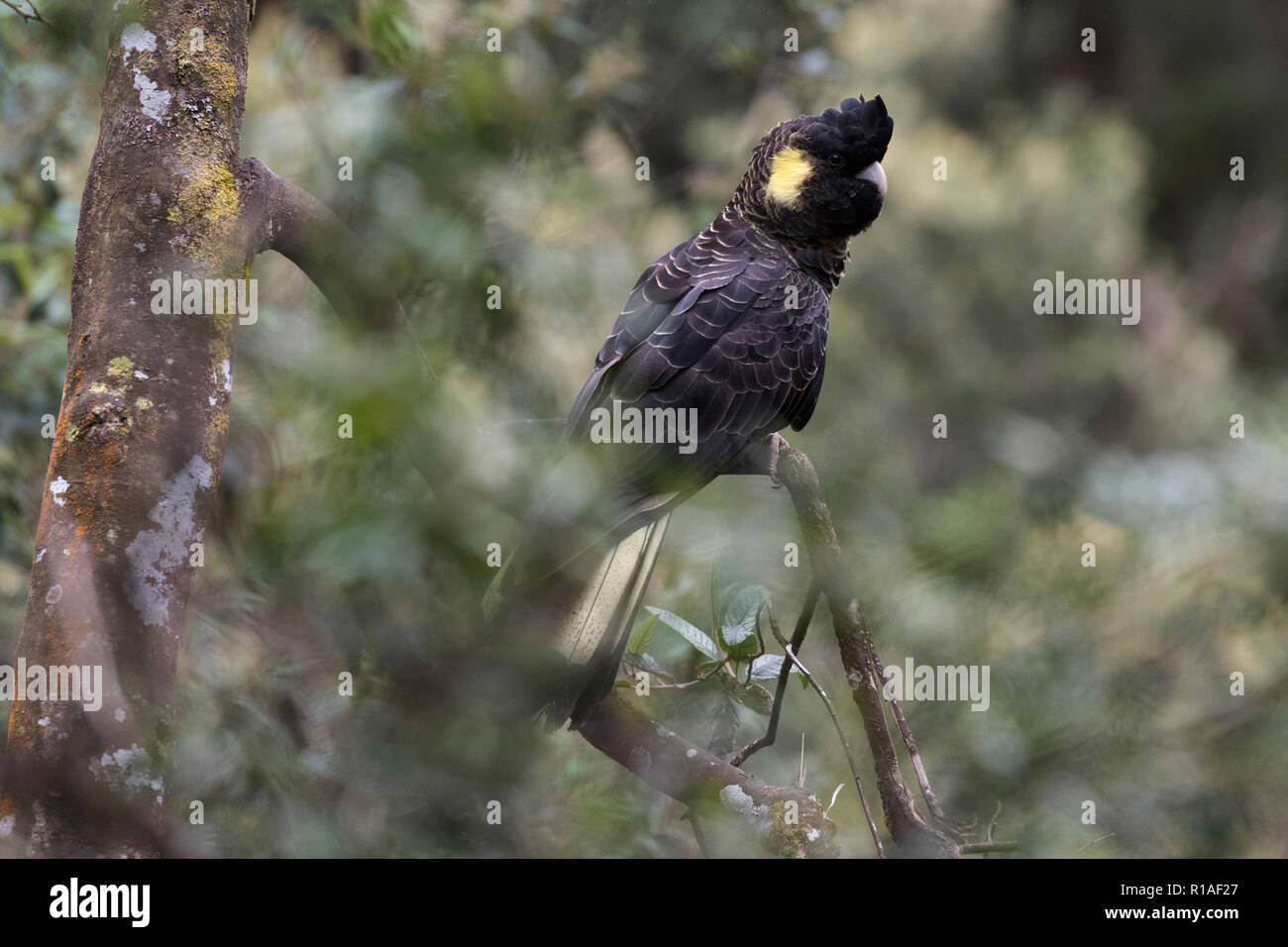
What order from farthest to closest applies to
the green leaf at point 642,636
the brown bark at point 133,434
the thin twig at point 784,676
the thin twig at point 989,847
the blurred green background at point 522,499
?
the green leaf at point 642,636
the thin twig at point 784,676
the thin twig at point 989,847
the brown bark at point 133,434
the blurred green background at point 522,499

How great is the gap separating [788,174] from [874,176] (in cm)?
13

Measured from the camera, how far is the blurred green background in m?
0.45

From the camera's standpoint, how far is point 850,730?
1.20 meters

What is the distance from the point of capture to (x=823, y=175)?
58.4 inches

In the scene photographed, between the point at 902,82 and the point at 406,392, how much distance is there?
319 centimetres

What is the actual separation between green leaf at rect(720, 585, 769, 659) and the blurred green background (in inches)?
1.4

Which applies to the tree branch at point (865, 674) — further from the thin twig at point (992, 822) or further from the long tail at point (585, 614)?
the long tail at point (585, 614)

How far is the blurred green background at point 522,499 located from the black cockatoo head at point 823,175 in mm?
210

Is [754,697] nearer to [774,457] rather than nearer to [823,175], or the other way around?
[774,457]

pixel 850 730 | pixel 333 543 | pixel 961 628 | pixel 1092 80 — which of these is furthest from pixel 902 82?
pixel 333 543

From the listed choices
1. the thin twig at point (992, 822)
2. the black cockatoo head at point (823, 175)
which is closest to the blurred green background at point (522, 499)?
the thin twig at point (992, 822)

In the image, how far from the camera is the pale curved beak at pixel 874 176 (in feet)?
4.80

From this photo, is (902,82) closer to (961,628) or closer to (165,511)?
(961,628)

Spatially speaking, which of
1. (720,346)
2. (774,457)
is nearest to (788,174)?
(720,346)
